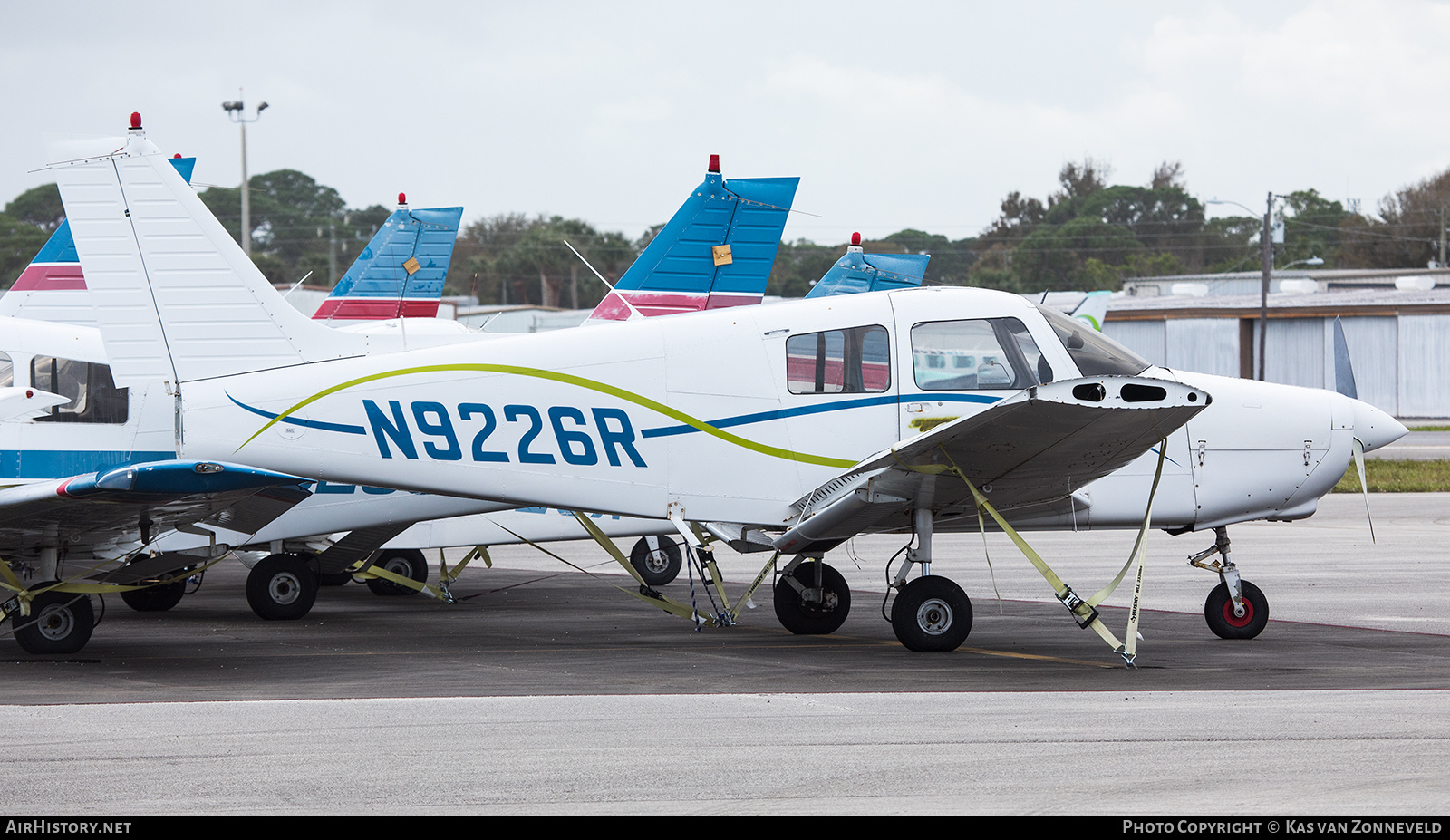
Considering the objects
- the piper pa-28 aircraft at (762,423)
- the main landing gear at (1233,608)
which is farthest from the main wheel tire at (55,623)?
the main landing gear at (1233,608)

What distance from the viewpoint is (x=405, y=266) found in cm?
1984

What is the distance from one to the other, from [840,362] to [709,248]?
534cm

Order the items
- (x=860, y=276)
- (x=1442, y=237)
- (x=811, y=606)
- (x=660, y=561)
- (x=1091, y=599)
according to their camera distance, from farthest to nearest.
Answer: (x=1442, y=237)
(x=860, y=276)
(x=660, y=561)
(x=811, y=606)
(x=1091, y=599)

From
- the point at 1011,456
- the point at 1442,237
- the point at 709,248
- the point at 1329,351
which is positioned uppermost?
the point at 1442,237

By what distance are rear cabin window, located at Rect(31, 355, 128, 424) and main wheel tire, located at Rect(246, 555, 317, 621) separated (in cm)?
189

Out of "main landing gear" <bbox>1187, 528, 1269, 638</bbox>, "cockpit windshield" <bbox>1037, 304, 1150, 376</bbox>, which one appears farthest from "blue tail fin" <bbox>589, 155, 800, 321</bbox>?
"main landing gear" <bbox>1187, 528, 1269, 638</bbox>

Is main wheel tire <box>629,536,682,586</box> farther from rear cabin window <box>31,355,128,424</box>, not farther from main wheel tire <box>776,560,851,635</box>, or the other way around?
rear cabin window <box>31,355,128,424</box>

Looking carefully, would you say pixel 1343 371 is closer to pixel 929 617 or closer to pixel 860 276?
pixel 929 617

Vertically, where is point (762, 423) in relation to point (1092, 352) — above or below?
below

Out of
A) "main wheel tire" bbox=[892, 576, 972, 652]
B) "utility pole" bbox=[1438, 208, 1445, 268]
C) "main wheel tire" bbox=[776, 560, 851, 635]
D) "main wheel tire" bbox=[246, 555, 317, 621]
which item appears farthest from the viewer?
"utility pole" bbox=[1438, 208, 1445, 268]

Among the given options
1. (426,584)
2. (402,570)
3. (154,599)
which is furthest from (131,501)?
(402,570)

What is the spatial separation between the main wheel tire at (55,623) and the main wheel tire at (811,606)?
16.5ft

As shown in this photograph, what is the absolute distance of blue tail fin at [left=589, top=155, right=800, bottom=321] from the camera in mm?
14945

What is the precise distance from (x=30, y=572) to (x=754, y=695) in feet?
19.4
